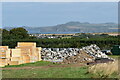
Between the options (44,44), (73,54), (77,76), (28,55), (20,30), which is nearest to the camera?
(77,76)

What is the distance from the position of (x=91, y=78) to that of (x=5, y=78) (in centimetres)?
356

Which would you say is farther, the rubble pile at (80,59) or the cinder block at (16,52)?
the rubble pile at (80,59)

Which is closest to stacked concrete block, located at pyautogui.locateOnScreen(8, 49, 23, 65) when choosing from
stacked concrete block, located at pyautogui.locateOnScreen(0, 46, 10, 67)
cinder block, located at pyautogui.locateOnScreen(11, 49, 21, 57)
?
cinder block, located at pyautogui.locateOnScreen(11, 49, 21, 57)

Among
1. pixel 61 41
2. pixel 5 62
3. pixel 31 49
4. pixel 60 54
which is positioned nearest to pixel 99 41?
pixel 61 41

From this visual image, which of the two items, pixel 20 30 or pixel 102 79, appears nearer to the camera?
pixel 102 79

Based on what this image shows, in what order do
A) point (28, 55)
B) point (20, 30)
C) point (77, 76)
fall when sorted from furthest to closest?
point (20, 30) → point (28, 55) → point (77, 76)

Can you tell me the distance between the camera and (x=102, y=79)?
13.4 metres

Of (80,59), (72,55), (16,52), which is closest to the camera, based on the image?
(16,52)

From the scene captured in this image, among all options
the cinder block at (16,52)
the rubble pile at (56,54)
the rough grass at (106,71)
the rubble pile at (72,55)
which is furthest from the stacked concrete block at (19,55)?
the rough grass at (106,71)

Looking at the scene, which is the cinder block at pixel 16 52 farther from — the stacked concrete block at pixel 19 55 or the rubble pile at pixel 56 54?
the rubble pile at pixel 56 54

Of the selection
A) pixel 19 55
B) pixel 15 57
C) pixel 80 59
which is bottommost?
pixel 80 59

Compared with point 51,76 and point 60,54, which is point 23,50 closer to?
point 60,54

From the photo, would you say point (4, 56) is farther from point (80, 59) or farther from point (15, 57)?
point (80, 59)

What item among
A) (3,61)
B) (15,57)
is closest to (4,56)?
(3,61)
